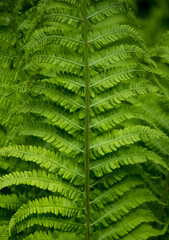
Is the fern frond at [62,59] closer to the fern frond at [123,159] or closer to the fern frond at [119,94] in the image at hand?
the fern frond at [119,94]

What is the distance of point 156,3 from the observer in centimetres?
288

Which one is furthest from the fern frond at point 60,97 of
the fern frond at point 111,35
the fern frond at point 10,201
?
the fern frond at point 10,201

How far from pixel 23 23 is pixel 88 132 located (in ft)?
2.07

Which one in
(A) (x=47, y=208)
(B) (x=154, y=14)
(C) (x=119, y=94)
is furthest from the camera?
(B) (x=154, y=14)

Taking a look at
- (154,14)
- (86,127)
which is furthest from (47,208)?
(154,14)

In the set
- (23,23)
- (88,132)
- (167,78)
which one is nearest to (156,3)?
(167,78)

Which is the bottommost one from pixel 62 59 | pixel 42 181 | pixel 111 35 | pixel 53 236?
pixel 53 236

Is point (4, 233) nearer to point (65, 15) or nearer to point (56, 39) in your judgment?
point (56, 39)

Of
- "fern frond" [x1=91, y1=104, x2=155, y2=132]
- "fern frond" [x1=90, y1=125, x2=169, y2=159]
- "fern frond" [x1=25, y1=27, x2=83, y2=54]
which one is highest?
"fern frond" [x1=25, y1=27, x2=83, y2=54]

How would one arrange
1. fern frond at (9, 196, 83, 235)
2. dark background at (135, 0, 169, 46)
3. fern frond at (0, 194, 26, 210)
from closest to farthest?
fern frond at (9, 196, 83, 235)
fern frond at (0, 194, 26, 210)
dark background at (135, 0, 169, 46)

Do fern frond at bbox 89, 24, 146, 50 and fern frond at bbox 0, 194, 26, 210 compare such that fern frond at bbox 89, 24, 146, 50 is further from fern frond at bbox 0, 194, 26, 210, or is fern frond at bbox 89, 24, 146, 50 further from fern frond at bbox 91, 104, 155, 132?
fern frond at bbox 0, 194, 26, 210

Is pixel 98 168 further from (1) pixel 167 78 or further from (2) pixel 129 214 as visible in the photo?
(1) pixel 167 78

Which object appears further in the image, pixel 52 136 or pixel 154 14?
pixel 154 14

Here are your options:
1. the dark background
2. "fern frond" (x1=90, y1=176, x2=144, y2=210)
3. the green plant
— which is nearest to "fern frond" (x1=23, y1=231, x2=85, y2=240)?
the green plant
